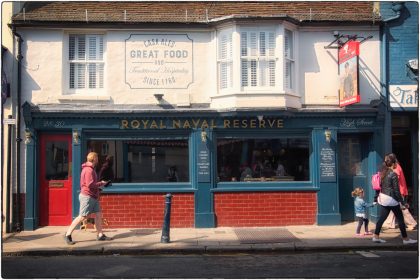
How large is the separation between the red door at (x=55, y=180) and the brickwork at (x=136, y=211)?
3.17ft

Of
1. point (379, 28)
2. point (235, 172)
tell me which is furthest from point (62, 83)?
point (379, 28)

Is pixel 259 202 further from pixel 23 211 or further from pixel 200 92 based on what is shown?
pixel 23 211

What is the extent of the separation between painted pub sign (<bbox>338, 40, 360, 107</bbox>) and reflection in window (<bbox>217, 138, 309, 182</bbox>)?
1487 millimetres

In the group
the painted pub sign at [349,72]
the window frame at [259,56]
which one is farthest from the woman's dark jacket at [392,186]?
the window frame at [259,56]

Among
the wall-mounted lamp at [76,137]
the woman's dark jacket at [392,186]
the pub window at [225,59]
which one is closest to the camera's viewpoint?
the woman's dark jacket at [392,186]

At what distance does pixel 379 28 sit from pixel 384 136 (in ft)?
8.72

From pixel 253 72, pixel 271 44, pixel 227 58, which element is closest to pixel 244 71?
pixel 253 72

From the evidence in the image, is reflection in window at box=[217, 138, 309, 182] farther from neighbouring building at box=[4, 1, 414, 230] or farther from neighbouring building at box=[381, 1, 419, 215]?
neighbouring building at box=[381, 1, 419, 215]

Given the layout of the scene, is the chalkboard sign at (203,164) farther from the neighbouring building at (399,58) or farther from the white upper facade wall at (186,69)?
the neighbouring building at (399,58)

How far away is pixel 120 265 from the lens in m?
8.44

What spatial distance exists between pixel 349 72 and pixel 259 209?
12.4 feet

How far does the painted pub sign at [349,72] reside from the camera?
11.0 meters

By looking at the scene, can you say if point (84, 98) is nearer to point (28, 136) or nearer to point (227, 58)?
point (28, 136)

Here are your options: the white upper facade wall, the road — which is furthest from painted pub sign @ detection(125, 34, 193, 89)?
the road
